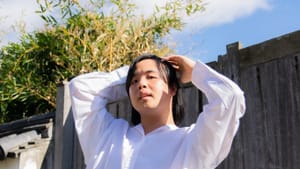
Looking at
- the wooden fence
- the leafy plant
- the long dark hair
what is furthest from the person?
the leafy plant

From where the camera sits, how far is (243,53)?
2332 millimetres

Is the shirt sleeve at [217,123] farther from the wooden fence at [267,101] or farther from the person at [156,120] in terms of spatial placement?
the wooden fence at [267,101]

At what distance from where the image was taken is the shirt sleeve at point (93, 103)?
158 cm

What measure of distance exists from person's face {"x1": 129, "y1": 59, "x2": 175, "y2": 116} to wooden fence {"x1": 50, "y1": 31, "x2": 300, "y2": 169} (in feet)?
2.44

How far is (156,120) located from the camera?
1.50 meters

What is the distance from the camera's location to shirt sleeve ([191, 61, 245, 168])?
126 cm

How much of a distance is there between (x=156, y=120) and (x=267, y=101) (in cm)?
83

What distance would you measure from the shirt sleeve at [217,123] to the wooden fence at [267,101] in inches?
32.3

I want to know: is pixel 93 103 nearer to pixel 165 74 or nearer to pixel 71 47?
pixel 165 74

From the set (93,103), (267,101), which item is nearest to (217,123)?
(93,103)

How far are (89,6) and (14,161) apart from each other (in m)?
2.87

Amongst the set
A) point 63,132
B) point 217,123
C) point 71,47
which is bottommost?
point 63,132

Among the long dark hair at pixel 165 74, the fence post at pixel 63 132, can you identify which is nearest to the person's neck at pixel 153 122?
the long dark hair at pixel 165 74

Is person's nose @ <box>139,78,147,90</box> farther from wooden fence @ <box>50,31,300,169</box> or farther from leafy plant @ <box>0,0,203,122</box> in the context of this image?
leafy plant @ <box>0,0,203,122</box>
